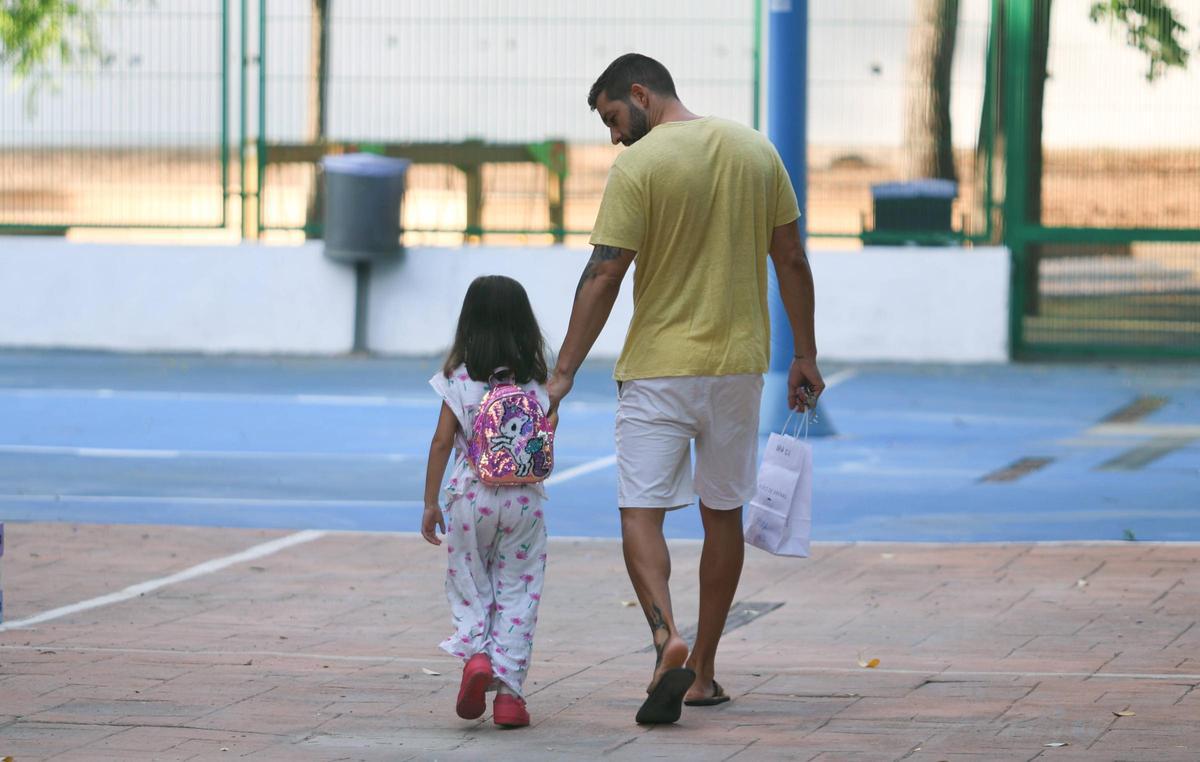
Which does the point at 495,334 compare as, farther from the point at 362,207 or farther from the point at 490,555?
the point at 362,207

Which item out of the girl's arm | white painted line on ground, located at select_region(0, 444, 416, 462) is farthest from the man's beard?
white painted line on ground, located at select_region(0, 444, 416, 462)

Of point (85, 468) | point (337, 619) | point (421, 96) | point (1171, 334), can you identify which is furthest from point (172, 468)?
point (1171, 334)

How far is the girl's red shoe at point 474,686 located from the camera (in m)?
5.35

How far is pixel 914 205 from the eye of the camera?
17.8 m

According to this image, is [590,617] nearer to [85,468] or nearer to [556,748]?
[556,748]

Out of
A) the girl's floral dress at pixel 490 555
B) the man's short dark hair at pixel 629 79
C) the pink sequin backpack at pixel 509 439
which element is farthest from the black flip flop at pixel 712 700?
the man's short dark hair at pixel 629 79

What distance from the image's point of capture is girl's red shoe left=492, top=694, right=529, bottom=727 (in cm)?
541

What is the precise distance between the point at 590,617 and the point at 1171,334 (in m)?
11.8

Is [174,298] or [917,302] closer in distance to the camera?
[917,302]

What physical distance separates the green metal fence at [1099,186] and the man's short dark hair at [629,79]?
1264 centimetres

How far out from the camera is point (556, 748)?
5.20 m

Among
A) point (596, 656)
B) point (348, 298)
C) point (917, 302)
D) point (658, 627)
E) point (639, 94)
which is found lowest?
point (596, 656)

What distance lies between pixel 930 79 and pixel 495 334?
42.3ft

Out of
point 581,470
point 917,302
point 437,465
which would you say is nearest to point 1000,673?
point 437,465
